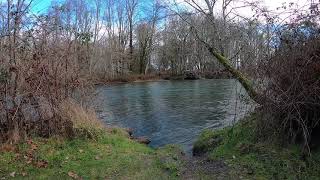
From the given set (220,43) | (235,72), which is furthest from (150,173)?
(220,43)

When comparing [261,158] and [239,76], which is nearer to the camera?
[261,158]

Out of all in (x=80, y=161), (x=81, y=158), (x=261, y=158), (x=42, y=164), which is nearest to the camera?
(x=261, y=158)

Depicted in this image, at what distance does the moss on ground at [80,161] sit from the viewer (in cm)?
768

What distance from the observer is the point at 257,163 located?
7.68 m

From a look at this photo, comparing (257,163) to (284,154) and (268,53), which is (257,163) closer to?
(284,154)

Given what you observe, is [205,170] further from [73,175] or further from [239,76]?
[239,76]

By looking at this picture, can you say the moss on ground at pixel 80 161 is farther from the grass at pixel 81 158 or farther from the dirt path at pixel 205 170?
the dirt path at pixel 205 170

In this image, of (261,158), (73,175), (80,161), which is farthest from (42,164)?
(261,158)

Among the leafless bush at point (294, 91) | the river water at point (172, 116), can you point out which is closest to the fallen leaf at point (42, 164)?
the river water at point (172, 116)

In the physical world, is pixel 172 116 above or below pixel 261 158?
below

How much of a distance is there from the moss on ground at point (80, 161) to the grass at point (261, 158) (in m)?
1.19

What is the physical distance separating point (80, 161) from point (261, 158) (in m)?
3.65

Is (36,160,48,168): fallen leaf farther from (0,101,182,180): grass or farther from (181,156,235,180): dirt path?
(181,156,235,180): dirt path

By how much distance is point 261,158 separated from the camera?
25.8 ft
